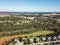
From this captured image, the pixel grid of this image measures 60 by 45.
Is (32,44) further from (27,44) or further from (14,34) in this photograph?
(14,34)

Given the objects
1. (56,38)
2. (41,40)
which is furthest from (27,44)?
(56,38)

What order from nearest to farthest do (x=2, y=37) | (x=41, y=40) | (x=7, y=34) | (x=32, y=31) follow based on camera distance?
(x=41, y=40), (x=2, y=37), (x=7, y=34), (x=32, y=31)

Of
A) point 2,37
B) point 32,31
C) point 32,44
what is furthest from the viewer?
point 32,31

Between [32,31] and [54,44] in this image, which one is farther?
[32,31]

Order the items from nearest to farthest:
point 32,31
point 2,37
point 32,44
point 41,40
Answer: point 32,44, point 41,40, point 2,37, point 32,31

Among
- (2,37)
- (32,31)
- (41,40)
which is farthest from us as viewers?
(32,31)

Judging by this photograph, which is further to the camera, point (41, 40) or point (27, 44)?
point (41, 40)

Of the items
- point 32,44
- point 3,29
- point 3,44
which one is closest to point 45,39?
point 32,44

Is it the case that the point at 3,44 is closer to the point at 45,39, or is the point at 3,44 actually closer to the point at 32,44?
the point at 32,44
